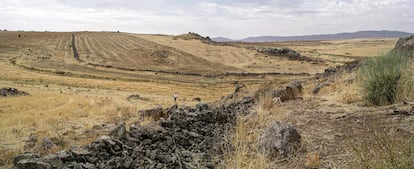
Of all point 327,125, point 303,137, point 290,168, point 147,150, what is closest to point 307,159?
point 290,168

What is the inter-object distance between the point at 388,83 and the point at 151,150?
15.2ft

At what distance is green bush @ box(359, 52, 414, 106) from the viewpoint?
6477mm

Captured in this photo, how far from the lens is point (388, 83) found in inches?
263

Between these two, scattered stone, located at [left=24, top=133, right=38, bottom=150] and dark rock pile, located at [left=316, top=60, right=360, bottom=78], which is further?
dark rock pile, located at [left=316, top=60, right=360, bottom=78]

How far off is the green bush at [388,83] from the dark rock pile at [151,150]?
2.86 meters

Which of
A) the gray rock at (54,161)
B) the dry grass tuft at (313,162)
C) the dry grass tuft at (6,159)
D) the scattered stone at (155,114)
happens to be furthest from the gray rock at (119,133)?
the scattered stone at (155,114)

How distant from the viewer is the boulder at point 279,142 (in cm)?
470

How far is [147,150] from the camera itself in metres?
5.44

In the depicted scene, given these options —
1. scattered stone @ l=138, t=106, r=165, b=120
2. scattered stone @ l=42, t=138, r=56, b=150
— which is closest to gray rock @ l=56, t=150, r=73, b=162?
scattered stone @ l=42, t=138, r=56, b=150

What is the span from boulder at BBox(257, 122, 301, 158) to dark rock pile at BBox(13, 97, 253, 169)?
69 centimetres

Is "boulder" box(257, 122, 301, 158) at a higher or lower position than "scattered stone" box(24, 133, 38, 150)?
higher

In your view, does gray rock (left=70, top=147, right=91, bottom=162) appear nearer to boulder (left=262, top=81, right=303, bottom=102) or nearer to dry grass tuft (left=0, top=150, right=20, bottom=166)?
dry grass tuft (left=0, top=150, right=20, bottom=166)

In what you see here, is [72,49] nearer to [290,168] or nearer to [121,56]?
[121,56]

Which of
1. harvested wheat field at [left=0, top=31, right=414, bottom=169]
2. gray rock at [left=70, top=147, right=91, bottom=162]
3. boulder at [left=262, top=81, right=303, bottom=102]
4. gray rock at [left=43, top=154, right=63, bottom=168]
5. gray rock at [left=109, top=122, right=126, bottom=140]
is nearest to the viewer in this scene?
harvested wheat field at [left=0, top=31, right=414, bottom=169]
